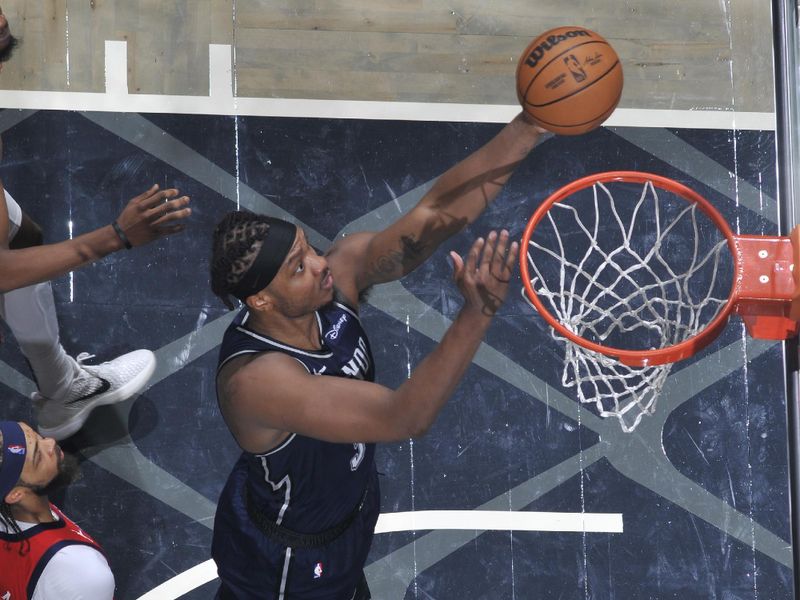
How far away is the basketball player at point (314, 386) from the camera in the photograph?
10.1 ft

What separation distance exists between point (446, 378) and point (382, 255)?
104 cm

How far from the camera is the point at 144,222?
3.86 metres

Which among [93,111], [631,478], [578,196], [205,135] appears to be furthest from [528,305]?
[93,111]

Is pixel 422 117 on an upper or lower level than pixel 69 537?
upper

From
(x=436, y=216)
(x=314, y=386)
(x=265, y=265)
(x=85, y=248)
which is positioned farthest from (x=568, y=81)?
(x=85, y=248)

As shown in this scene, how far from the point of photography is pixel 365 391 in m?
3.08

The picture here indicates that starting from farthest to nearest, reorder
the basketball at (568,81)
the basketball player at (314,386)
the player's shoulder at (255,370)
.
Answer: the basketball at (568,81) → the player's shoulder at (255,370) → the basketball player at (314,386)

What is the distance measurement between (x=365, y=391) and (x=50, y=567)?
1.49 m

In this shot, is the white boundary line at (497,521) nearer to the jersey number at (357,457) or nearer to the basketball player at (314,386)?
the basketball player at (314,386)

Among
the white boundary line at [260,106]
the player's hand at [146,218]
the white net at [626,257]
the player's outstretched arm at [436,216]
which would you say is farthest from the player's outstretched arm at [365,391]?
A: the white boundary line at [260,106]

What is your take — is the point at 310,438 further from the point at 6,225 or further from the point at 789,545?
the point at 789,545

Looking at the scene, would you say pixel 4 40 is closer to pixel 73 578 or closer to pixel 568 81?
pixel 73 578

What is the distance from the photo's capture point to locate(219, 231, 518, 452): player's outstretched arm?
2760 mm

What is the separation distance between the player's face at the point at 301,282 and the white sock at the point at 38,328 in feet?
5.40
